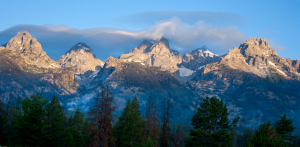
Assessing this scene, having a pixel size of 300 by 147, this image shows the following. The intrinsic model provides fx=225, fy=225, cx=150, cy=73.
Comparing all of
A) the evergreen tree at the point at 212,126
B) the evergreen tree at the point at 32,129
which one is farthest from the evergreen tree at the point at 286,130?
the evergreen tree at the point at 32,129

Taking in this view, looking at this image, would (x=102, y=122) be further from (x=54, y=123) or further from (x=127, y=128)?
(x=54, y=123)

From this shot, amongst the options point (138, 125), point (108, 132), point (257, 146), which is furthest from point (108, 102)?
point (257, 146)

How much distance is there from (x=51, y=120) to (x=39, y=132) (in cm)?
674

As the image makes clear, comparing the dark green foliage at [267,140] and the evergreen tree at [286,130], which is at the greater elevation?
the evergreen tree at [286,130]

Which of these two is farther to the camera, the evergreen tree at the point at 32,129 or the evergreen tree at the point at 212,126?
the evergreen tree at the point at 32,129

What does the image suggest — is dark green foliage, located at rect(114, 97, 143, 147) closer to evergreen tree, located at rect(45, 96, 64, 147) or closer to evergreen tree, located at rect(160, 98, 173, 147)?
evergreen tree, located at rect(160, 98, 173, 147)

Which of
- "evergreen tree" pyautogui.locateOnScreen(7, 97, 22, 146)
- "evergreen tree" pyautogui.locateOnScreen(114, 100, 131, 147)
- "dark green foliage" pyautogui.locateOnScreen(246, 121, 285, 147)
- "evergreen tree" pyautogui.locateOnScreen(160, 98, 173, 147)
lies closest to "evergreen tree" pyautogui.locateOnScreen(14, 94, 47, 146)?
"evergreen tree" pyautogui.locateOnScreen(7, 97, 22, 146)

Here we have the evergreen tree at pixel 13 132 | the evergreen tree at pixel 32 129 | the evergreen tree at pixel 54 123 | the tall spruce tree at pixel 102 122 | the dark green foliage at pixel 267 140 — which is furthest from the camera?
the evergreen tree at pixel 13 132

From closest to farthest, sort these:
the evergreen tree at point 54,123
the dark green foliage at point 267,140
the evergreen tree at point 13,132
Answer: the dark green foliage at point 267,140, the evergreen tree at point 54,123, the evergreen tree at point 13,132

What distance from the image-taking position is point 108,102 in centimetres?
4231

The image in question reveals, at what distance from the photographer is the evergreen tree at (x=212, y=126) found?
120 feet

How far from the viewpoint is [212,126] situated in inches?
1458

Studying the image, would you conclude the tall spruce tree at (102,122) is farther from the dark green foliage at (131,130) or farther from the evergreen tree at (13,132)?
the evergreen tree at (13,132)

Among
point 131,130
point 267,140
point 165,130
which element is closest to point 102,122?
point 131,130
